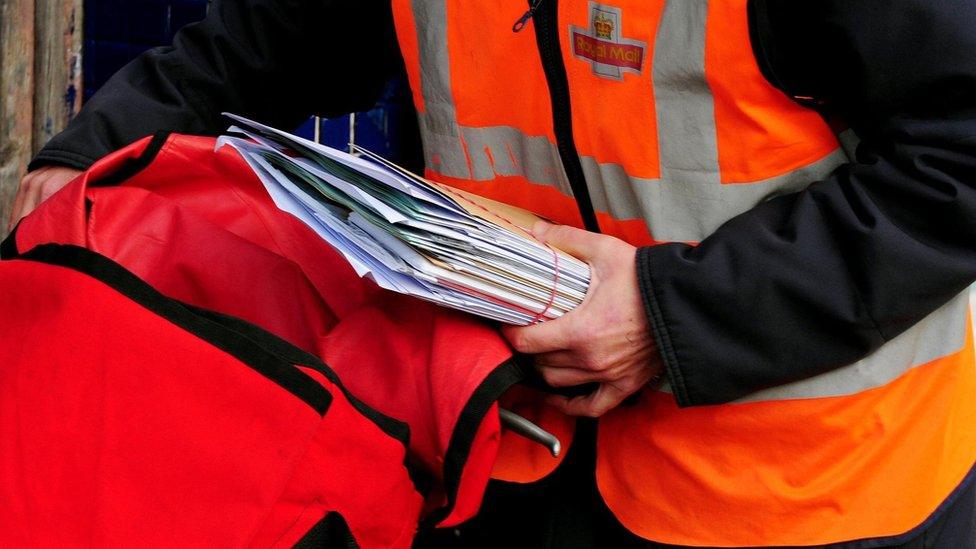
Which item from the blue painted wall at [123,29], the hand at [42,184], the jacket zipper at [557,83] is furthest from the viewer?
the blue painted wall at [123,29]

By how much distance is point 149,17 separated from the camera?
9.45 feet

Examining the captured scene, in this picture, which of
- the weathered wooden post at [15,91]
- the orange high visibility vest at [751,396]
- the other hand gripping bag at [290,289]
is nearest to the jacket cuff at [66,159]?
the other hand gripping bag at [290,289]

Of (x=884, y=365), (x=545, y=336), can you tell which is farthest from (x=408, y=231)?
(x=884, y=365)

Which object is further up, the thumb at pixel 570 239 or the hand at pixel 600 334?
the thumb at pixel 570 239

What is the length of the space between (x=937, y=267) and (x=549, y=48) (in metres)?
0.53

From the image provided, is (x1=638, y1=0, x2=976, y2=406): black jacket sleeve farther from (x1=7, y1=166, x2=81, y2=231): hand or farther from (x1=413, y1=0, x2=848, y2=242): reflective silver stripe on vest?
(x1=7, y1=166, x2=81, y2=231): hand

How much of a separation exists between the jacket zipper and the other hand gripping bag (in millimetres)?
272

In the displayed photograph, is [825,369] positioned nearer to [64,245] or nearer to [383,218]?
[383,218]

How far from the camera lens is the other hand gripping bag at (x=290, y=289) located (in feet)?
3.53

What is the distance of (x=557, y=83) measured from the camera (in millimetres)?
1289

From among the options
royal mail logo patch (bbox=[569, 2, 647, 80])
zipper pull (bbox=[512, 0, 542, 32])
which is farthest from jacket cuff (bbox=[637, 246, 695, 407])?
zipper pull (bbox=[512, 0, 542, 32])

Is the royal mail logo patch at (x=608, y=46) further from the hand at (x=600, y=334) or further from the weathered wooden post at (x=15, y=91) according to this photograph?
the weathered wooden post at (x=15, y=91)

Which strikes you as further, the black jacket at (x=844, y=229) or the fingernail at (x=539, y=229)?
the fingernail at (x=539, y=229)

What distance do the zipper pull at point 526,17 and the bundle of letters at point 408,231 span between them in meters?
0.29
